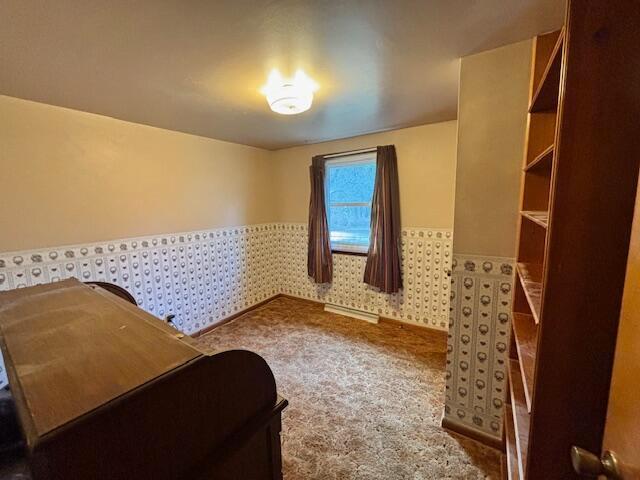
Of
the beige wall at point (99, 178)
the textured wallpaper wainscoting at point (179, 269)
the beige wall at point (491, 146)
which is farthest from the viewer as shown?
the textured wallpaper wainscoting at point (179, 269)

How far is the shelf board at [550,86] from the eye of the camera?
918 millimetres

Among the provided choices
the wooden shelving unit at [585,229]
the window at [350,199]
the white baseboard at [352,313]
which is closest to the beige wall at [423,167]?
the window at [350,199]

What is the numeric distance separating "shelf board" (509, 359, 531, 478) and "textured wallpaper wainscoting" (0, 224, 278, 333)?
2.79m

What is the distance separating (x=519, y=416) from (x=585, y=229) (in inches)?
34.7

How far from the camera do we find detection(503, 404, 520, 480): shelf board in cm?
114

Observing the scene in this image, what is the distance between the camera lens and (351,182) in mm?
3389

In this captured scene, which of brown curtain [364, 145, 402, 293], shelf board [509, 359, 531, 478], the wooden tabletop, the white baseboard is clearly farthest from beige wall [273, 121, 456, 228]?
the wooden tabletop

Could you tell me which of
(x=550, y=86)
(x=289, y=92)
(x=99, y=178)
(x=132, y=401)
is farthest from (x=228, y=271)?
(x=550, y=86)

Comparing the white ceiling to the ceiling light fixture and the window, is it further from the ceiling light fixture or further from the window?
the window

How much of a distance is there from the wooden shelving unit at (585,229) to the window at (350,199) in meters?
2.61

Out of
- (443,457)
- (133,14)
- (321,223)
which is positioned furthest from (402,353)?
(133,14)

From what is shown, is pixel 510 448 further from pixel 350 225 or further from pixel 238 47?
pixel 350 225

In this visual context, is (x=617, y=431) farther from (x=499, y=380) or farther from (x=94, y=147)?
(x=94, y=147)

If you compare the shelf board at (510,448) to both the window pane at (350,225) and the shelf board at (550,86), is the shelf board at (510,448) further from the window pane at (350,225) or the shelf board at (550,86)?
the window pane at (350,225)
